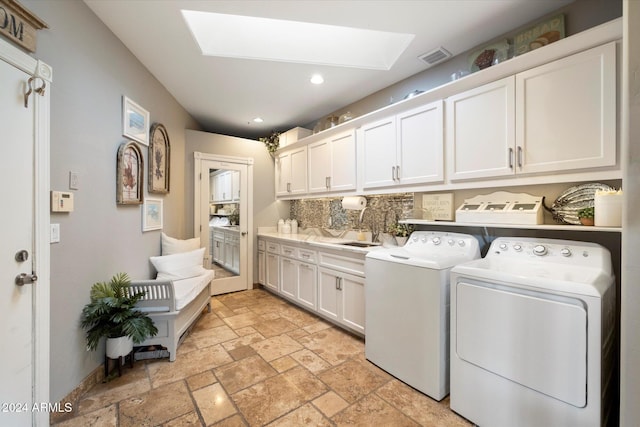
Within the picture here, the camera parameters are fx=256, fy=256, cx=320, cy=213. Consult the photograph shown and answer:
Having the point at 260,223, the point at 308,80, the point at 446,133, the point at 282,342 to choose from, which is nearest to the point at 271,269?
the point at 260,223

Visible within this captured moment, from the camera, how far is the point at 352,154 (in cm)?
296

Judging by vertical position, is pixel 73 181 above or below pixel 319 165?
below

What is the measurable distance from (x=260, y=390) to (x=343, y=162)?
2369 millimetres

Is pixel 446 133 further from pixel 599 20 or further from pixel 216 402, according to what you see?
pixel 216 402

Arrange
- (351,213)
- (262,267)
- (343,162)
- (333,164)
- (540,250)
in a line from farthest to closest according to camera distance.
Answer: (262,267) → (351,213) → (333,164) → (343,162) → (540,250)

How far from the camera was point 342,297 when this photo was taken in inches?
106

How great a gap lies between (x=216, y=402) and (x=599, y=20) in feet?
11.6

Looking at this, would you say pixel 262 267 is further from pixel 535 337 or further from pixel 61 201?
pixel 535 337

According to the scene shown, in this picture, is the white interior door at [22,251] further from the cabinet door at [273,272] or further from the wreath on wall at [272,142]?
the wreath on wall at [272,142]

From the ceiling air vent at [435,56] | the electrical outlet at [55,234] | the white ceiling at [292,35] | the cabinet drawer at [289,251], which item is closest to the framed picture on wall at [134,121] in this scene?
the white ceiling at [292,35]

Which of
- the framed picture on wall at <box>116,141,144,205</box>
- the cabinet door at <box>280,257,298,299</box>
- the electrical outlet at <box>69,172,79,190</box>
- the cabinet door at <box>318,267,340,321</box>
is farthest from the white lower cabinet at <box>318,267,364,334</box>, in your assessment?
the electrical outlet at <box>69,172,79,190</box>

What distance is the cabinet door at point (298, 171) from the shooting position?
3.73m

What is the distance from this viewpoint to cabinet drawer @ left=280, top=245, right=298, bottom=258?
3.38 metres

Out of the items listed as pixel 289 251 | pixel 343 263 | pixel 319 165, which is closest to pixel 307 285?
pixel 289 251
